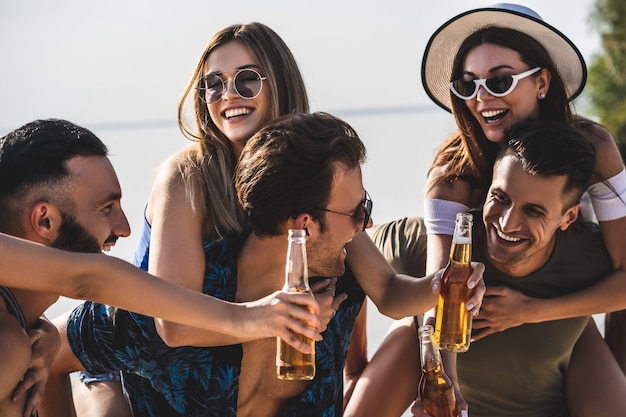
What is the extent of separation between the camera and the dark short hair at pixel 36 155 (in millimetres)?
3043

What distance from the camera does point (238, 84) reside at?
394 cm

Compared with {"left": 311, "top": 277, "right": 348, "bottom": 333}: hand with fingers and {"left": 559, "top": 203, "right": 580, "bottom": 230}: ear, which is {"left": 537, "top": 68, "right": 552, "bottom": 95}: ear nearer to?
{"left": 559, "top": 203, "right": 580, "bottom": 230}: ear

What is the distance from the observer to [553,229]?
375cm

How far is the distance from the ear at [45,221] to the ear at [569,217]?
6.03 feet

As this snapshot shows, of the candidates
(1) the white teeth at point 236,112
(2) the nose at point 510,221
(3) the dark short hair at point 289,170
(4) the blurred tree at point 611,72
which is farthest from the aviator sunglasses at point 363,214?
(4) the blurred tree at point 611,72

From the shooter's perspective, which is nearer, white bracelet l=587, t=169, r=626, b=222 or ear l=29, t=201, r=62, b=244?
ear l=29, t=201, r=62, b=244

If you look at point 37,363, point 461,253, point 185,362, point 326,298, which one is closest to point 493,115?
point 461,253

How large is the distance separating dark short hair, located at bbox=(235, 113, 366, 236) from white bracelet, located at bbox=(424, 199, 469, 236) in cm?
64

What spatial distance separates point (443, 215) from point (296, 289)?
1.15m

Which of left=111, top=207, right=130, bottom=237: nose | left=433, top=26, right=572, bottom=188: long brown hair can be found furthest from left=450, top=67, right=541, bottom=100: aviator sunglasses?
left=111, top=207, right=130, bottom=237: nose

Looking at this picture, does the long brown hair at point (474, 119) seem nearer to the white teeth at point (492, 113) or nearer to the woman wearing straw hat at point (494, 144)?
the woman wearing straw hat at point (494, 144)

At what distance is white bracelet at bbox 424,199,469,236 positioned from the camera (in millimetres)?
3871

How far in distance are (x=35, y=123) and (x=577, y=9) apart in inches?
559

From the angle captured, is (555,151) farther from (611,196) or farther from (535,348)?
(535,348)
